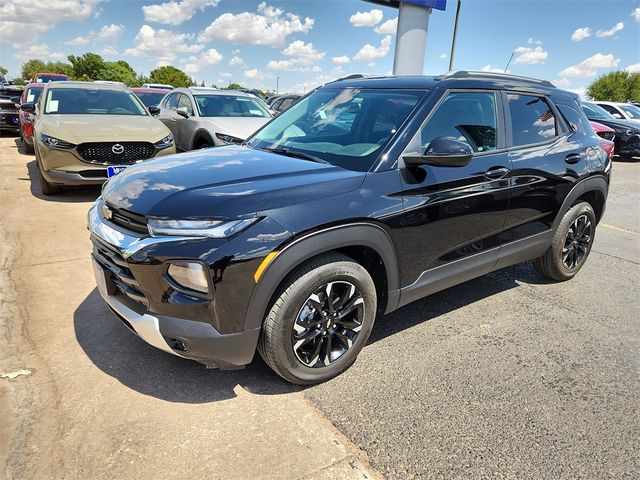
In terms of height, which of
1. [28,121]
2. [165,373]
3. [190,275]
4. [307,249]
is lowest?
[165,373]

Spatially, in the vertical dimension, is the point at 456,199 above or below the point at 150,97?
below

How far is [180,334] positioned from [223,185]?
A: 2.61 ft

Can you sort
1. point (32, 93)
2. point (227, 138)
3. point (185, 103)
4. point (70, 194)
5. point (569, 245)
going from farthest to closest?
1. point (32, 93)
2. point (185, 103)
3. point (227, 138)
4. point (70, 194)
5. point (569, 245)

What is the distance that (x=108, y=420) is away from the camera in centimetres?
230

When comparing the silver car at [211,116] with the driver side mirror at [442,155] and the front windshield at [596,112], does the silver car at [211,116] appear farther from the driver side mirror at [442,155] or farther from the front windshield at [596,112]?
the front windshield at [596,112]

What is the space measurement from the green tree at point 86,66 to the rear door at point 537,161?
73826 mm

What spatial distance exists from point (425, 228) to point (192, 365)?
5.53 ft

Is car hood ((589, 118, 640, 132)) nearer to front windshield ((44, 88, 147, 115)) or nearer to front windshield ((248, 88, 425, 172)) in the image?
front windshield ((44, 88, 147, 115))

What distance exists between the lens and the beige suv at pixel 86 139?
6.13 metres

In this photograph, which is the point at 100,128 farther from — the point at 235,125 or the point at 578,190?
the point at 578,190

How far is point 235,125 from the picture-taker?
780cm

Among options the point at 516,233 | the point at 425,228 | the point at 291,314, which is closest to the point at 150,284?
the point at 291,314

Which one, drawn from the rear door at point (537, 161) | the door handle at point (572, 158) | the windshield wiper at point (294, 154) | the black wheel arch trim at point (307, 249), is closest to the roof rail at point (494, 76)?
the rear door at point (537, 161)

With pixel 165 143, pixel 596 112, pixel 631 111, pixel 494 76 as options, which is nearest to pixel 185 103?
pixel 165 143
